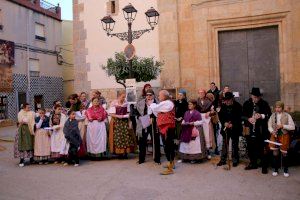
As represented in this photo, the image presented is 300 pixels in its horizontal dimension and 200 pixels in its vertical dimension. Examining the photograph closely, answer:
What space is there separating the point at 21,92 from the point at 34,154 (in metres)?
15.1

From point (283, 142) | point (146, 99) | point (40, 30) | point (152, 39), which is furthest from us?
point (40, 30)

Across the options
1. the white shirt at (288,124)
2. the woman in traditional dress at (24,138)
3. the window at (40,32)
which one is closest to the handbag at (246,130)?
the white shirt at (288,124)

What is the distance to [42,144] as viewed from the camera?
8.88m

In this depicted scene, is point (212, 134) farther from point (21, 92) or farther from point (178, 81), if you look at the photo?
point (21, 92)

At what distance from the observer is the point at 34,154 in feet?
29.1

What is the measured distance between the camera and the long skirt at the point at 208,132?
27.6 ft

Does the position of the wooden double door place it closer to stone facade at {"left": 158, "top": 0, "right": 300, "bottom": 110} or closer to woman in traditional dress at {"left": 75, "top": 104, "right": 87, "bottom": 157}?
stone facade at {"left": 158, "top": 0, "right": 300, "bottom": 110}

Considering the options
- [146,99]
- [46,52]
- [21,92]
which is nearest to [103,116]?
[146,99]

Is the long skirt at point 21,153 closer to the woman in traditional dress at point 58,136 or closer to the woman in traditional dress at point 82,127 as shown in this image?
the woman in traditional dress at point 58,136

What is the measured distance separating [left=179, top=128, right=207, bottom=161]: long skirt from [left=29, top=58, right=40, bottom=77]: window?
712 inches

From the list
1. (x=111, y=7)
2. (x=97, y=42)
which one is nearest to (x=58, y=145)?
(x=97, y=42)

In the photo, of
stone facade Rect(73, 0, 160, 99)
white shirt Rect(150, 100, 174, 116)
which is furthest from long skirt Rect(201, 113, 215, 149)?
stone facade Rect(73, 0, 160, 99)

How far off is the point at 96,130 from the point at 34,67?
667 inches

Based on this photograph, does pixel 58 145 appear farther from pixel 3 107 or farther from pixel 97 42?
pixel 3 107
